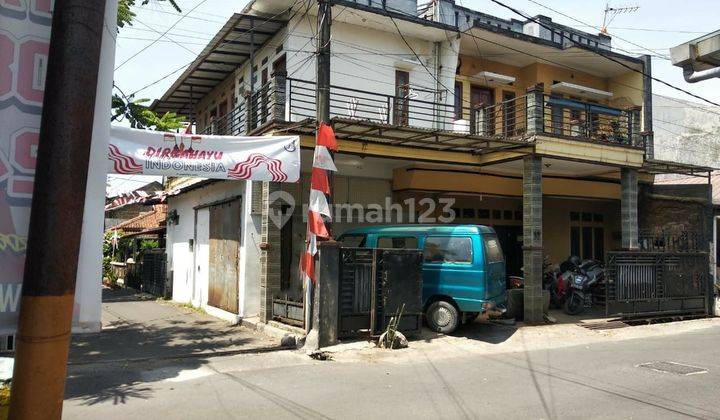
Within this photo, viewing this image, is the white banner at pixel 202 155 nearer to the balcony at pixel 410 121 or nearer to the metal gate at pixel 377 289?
the balcony at pixel 410 121

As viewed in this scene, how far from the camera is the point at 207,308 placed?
1498 centimetres

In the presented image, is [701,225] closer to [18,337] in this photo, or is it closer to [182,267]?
[182,267]

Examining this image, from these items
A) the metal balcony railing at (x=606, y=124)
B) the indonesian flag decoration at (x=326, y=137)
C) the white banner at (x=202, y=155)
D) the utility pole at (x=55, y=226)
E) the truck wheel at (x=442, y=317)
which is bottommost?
the truck wheel at (x=442, y=317)

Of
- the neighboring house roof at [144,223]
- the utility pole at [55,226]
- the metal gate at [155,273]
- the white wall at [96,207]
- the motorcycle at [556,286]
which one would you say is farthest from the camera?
the neighboring house roof at [144,223]

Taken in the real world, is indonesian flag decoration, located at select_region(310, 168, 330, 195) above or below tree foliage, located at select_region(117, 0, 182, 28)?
below

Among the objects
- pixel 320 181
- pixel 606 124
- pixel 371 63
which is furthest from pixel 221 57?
pixel 606 124

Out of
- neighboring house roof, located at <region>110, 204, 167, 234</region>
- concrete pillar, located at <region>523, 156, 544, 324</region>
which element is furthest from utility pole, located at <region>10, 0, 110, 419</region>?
neighboring house roof, located at <region>110, 204, 167, 234</region>

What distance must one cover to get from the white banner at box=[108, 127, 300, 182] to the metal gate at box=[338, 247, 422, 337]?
2.09m

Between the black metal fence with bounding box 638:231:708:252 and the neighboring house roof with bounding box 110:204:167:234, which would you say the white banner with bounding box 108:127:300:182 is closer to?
the black metal fence with bounding box 638:231:708:252

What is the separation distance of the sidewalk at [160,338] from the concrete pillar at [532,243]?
20.0ft

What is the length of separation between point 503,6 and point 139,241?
23.0 meters

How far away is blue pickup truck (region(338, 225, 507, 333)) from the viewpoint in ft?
36.2

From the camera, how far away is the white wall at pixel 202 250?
41.3 ft

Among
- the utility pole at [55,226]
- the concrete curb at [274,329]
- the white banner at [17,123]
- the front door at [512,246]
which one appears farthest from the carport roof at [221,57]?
the utility pole at [55,226]
